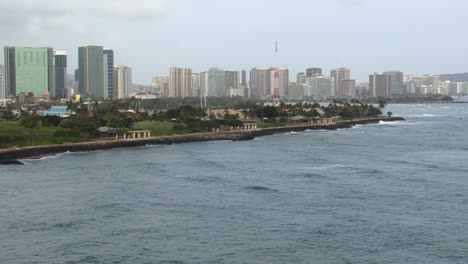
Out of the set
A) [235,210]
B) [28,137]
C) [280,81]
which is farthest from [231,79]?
[235,210]

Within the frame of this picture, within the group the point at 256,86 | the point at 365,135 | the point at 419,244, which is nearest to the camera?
the point at 419,244

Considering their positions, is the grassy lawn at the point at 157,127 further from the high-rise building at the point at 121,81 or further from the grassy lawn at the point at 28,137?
the high-rise building at the point at 121,81

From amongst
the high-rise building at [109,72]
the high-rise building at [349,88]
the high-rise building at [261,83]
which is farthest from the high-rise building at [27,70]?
the high-rise building at [349,88]

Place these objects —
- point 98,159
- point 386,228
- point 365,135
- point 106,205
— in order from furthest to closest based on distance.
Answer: point 365,135 → point 98,159 → point 106,205 → point 386,228

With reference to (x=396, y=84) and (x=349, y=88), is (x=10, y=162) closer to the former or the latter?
(x=349, y=88)

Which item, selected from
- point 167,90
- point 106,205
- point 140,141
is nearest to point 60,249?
point 106,205

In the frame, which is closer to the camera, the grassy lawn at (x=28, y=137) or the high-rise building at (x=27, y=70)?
the grassy lawn at (x=28, y=137)

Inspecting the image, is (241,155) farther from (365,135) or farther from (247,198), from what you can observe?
(365,135)
